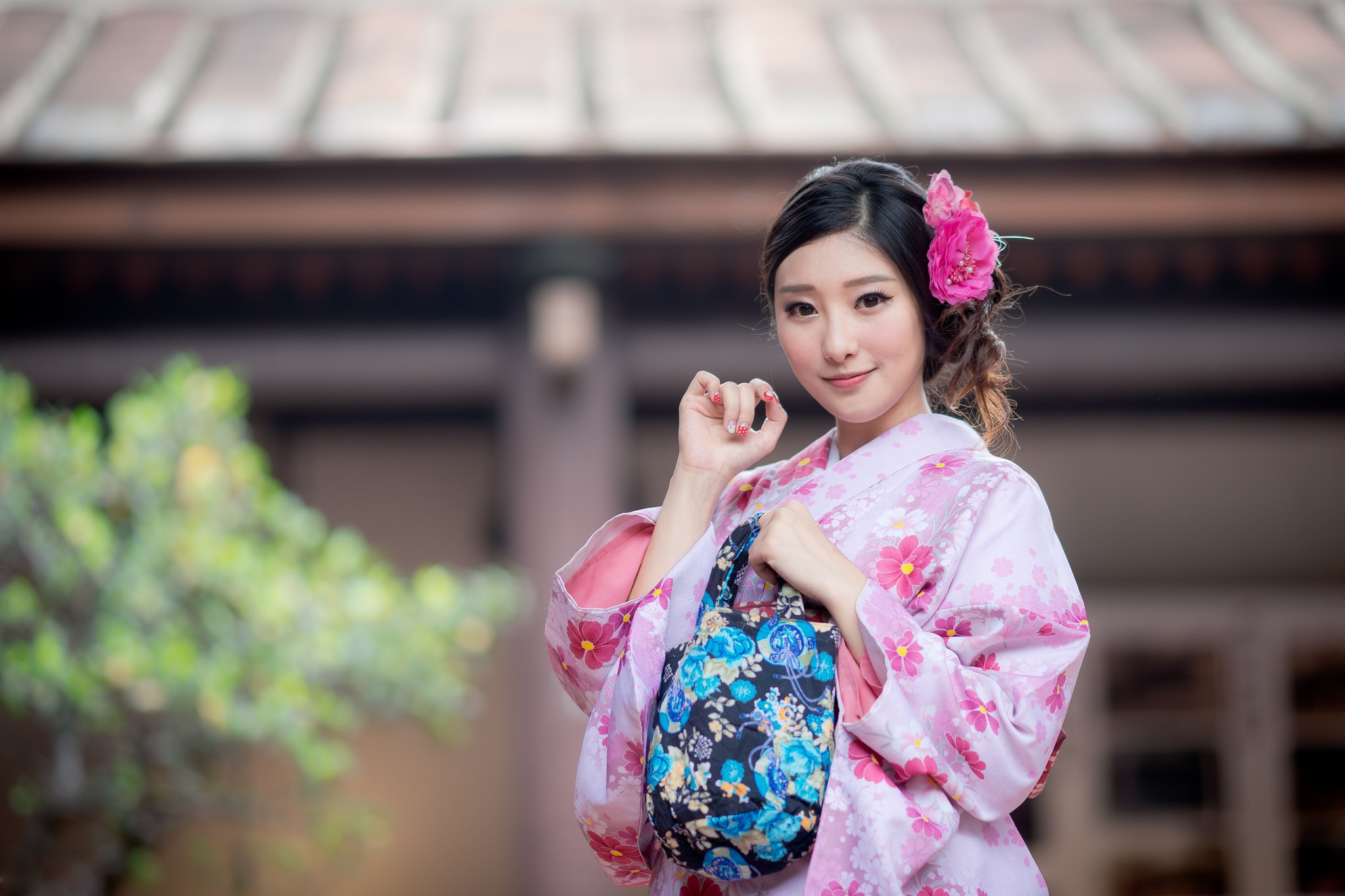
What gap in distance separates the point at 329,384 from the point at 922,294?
3.36 m

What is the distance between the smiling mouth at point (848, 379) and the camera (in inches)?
62.3

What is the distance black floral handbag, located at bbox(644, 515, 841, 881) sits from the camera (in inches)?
54.2

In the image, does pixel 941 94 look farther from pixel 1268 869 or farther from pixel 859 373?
pixel 1268 869

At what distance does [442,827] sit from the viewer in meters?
5.08

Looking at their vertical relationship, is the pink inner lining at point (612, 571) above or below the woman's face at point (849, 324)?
below

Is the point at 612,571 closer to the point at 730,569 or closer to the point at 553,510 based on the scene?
the point at 730,569

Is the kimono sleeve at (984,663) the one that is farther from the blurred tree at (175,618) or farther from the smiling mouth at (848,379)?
the blurred tree at (175,618)

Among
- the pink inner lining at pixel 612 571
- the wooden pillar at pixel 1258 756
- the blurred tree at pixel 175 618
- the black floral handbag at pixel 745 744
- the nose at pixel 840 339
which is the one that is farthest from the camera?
the wooden pillar at pixel 1258 756

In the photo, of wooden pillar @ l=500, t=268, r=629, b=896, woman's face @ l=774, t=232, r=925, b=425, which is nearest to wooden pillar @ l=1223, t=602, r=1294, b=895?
wooden pillar @ l=500, t=268, r=629, b=896

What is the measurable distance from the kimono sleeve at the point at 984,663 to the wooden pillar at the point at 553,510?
104 inches

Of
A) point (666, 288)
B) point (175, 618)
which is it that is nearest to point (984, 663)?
point (666, 288)

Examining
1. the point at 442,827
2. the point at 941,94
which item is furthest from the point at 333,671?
the point at 941,94

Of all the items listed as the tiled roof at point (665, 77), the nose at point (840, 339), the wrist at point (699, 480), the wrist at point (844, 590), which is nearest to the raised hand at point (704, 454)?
the wrist at point (699, 480)

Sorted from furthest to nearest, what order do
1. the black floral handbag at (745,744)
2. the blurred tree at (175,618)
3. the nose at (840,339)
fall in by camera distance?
the blurred tree at (175,618)
the nose at (840,339)
the black floral handbag at (745,744)
